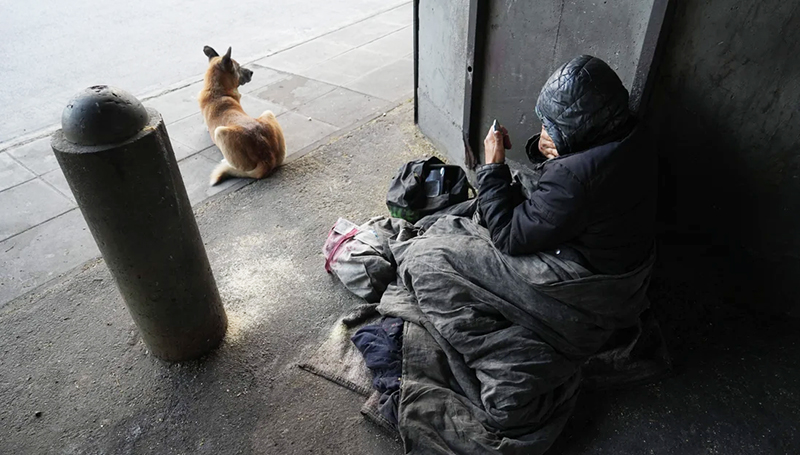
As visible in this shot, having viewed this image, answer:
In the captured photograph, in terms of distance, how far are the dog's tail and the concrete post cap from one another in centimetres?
220

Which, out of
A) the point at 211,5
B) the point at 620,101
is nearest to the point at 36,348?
the point at 620,101

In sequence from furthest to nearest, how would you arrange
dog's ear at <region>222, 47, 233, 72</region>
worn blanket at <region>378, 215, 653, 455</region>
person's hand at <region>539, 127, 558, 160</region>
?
dog's ear at <region>222, 47, 233, 72</region> → person's hand at <region>539, 127, 558, 160</region> → worn blanket at <region>378, 215, 653, 455</region>

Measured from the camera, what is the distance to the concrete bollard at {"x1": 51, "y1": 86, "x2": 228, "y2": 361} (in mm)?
2117

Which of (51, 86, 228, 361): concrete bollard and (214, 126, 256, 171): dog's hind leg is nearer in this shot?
(51, 86, 228, 361): concrete bollard

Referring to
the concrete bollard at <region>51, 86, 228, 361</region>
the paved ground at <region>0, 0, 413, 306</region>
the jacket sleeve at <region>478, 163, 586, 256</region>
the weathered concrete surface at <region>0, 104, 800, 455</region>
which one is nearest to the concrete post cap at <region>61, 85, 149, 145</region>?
the concrete bollard at <region>51, 86, 228, 361</region>

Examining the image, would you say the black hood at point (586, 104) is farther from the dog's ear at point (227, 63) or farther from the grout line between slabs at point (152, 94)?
the grout line between slabs at point (152, 94)

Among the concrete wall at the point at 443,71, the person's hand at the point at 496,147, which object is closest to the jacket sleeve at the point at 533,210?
Answer: the person's hand at the point at 496,147

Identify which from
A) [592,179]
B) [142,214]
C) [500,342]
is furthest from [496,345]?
[142,214]

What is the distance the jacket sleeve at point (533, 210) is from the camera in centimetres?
210

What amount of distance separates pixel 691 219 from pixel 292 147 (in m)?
3.39

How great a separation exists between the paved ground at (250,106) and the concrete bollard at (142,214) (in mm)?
1394

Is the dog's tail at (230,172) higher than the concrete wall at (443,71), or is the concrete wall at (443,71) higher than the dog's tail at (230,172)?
the concrete wall at (443,71)

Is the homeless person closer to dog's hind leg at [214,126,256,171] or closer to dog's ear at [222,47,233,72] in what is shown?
dog's hind leg at [214,126,256,171]

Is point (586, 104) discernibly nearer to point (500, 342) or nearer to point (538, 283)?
point (538, 283)
